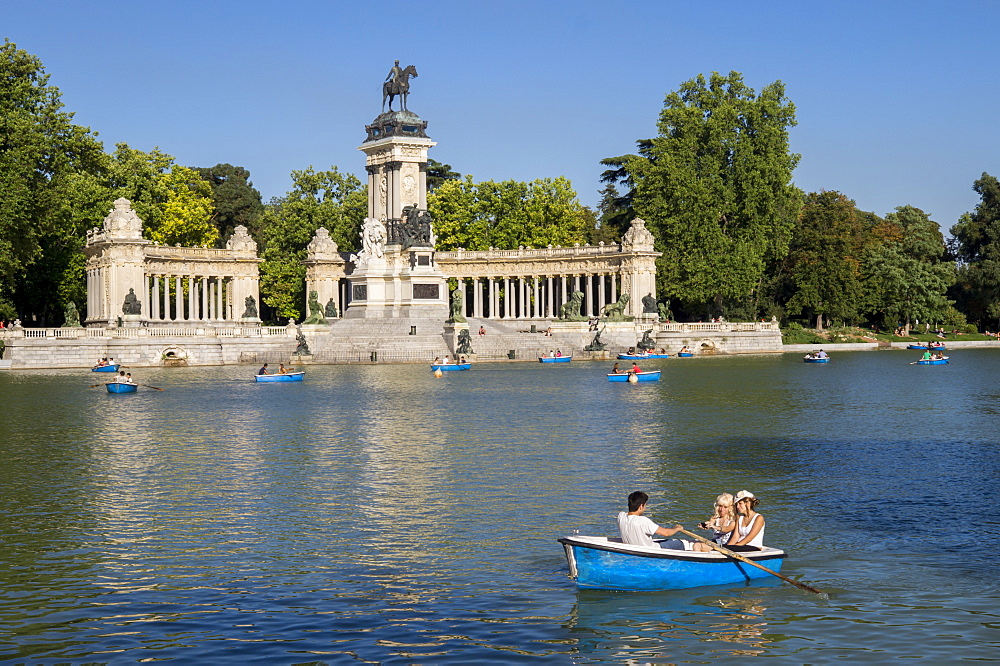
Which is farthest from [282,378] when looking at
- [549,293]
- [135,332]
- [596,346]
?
[549,293]

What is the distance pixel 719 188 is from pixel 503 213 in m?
22.8

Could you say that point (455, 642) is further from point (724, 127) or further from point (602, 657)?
point (724, 127)

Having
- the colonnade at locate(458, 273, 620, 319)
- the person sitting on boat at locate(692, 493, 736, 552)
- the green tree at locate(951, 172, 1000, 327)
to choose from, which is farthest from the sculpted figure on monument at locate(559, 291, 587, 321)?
the person sitting on boat at locate(692, 493, 736, 552)

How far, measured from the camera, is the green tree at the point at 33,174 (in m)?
74.1

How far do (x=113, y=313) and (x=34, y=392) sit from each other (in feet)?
116

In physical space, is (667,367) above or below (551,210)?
below

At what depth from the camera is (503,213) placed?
375 feet

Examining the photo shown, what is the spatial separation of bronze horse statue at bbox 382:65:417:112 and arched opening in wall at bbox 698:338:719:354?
95.1 ft

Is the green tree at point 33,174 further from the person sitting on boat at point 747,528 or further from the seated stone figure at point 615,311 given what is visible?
the person sitting on boat at point 747,528

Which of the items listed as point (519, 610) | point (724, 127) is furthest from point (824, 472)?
point (724, 127)

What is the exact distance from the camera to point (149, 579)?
1816cm

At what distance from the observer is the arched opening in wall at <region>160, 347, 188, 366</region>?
75.9m

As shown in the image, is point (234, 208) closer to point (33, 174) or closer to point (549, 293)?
point (549, 293)

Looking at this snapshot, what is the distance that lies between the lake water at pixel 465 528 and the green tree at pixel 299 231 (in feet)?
210
